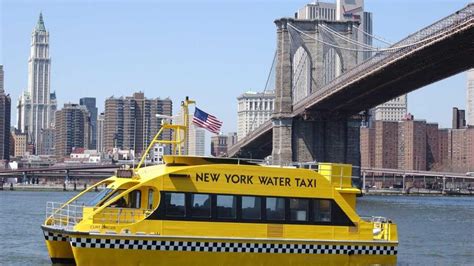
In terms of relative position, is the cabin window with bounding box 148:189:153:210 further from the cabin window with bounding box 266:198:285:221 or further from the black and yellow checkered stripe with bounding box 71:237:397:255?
the cabin window with bounding box 266:198:285:221

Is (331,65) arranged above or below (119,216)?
above

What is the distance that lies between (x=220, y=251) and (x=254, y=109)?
12650 centimetres

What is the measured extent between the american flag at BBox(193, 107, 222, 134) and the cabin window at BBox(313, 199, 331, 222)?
3.60 meters

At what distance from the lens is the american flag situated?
20750 millimetres

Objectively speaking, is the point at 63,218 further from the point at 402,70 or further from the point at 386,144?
the point at 386,144

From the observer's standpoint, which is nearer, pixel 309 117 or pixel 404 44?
pixel 404 44

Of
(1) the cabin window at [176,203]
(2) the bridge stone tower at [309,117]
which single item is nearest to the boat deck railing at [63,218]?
(1) the cabin window at [176,203]

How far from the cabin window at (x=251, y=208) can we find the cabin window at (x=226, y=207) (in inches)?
7.8

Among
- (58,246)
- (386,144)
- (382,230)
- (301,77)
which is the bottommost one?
(58,246)

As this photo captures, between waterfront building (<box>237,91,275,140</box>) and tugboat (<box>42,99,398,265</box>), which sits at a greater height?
waterfront building (<box>237,91,275,140</box>)

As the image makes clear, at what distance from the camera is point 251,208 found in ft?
57.7

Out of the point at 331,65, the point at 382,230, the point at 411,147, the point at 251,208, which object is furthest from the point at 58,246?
the point at 411,147

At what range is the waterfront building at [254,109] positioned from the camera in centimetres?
13438

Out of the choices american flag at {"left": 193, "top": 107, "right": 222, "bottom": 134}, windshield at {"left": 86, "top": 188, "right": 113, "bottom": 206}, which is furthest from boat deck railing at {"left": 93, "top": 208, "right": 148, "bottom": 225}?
american flag at {"left": 193, "top": 107, "right": 222, "bottom": 134}
